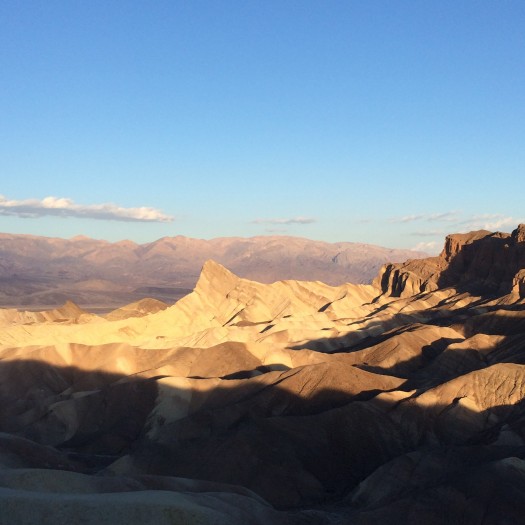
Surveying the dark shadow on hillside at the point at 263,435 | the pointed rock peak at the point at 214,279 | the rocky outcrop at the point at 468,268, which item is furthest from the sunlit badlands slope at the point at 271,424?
the pointed rock peak at the point at 214,279

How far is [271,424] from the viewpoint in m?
35.9

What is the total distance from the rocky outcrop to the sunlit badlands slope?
11189 millimetres

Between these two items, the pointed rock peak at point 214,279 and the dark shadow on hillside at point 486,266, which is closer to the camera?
the dark shadow on hillside at point 486,266

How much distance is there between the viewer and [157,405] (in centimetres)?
4459

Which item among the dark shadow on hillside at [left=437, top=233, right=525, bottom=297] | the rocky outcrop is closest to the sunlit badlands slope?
the dark shadow on hillside at [left=437, top=233, right=525, bottom=297]

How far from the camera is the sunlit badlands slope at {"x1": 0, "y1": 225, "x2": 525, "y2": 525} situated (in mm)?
24500

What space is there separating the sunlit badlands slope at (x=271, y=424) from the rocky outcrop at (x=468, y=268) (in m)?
11.2

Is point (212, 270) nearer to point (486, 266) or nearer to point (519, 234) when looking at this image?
point (486, 266)

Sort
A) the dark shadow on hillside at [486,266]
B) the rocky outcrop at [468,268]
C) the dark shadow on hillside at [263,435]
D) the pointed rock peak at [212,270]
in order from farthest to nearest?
the pointed rock peak at [212,270]
the rocky outcrop at [468,268]
the dark shadow on hillside at [486,266]
the dark shadow on hillside at [263,435]

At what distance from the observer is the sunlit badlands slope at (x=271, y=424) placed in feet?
80.4

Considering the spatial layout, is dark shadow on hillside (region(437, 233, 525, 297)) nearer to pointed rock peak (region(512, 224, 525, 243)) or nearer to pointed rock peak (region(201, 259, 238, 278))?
pointed rock peak (region(512, 224, 525, 243))

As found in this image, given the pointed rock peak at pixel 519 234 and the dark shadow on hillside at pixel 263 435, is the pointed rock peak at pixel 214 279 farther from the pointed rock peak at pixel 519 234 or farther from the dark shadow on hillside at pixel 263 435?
the dark shadow on hillside at pixel 263 435

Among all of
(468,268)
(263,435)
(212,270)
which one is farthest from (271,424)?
(468,268)

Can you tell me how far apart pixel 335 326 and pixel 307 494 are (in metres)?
44.7
